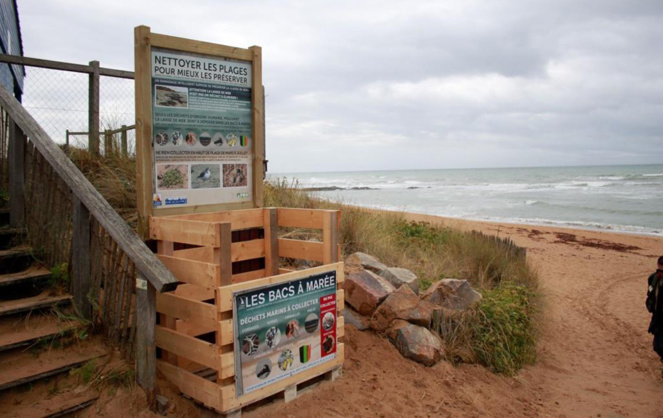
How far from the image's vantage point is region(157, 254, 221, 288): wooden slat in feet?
12.6

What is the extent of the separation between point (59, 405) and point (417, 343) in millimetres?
3436

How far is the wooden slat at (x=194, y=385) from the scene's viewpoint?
3832mm

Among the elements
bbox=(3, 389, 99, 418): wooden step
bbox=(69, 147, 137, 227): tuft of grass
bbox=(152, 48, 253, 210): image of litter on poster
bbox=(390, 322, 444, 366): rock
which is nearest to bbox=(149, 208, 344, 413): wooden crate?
bbox=(152, 48, 253, 210): image of litter on poster

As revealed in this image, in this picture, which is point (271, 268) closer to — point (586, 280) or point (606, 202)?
point (586, 280)

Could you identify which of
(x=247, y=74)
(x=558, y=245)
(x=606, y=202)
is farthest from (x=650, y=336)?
(x=606, y=202)

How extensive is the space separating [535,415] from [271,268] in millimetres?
2969

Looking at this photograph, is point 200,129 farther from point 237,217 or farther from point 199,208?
point 237,217

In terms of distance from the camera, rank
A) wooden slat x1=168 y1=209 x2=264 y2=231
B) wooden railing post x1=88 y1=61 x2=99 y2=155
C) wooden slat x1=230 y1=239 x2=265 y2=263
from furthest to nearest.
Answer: wooden railing post x1=88 y1=61 x2=99 y2=155, wooden slat x1=230 y1=239 x2=265 y2=263, wooden slat x1=168 y1=209 x2=264 y2=231

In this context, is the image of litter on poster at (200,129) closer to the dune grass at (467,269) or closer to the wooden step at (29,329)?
the wooden step at (29,329)

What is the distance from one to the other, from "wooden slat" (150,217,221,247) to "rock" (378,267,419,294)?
3.36 meters

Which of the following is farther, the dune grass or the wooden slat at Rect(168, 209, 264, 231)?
the dune grass

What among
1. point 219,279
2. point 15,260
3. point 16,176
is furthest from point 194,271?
point 16,176

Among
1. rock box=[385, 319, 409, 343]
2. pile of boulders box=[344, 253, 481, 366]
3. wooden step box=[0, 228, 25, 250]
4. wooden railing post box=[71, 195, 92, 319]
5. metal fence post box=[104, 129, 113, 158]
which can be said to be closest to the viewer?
wooden railing post box=[71, 195, 92, 319]

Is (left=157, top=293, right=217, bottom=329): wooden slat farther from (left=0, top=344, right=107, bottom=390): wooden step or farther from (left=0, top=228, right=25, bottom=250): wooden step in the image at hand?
(left=0, top=228, right=25, bottom=250): wooden step
